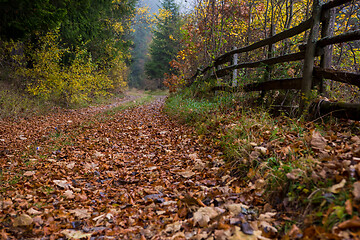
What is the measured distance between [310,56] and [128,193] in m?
3.31

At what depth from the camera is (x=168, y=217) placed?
2.11 meters

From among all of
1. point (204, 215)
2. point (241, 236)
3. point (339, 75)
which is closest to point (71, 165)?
point (204, 215)

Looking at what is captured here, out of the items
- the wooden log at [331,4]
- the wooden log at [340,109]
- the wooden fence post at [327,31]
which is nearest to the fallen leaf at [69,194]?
the wooden log at [340,109]

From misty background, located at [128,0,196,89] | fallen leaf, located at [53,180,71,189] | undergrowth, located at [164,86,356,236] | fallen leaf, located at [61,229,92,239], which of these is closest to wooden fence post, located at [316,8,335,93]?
undergrowth, located at [164,86,356,236]

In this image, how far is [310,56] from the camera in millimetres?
3191

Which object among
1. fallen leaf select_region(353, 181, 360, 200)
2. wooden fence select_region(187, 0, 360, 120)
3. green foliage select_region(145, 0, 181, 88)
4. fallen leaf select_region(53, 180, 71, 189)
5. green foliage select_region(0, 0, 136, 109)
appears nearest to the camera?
fallen leaf select_region(353, 181, 360, 200)

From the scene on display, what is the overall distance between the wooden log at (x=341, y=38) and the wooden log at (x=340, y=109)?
2.64ft

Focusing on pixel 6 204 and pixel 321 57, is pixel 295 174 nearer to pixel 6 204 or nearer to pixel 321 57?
pixel 321 57

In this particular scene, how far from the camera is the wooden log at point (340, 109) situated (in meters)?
2.52

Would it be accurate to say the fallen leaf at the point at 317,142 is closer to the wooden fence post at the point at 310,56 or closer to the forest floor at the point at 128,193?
the forest floor at the point at 128,193

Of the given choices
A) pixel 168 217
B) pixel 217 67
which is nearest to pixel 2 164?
pixel 168 217

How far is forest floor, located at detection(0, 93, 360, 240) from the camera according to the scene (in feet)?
6.15

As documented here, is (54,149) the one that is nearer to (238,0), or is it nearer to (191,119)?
(191,119)

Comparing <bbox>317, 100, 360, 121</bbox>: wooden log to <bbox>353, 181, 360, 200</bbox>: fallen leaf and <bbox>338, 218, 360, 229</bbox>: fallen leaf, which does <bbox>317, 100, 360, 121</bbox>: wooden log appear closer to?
<bbox>353, 181, 360, 200</bbox>: fallen leaf
